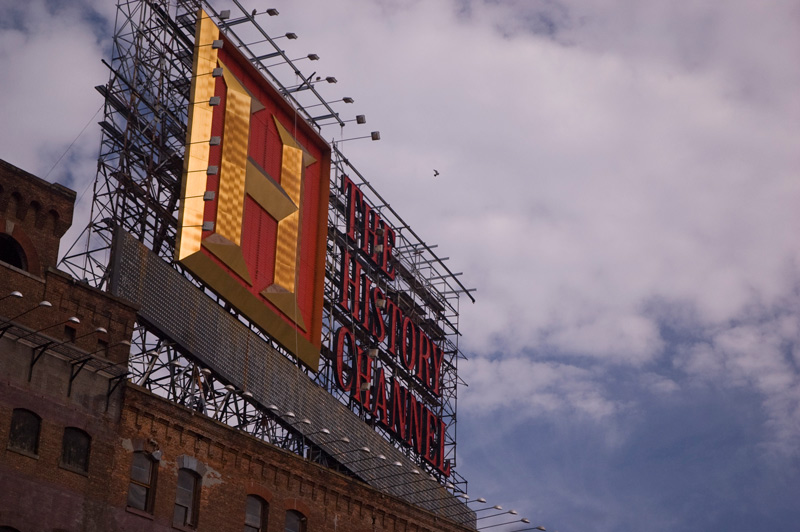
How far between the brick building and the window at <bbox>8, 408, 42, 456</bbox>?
0.04 m

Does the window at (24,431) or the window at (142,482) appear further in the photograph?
the window at (142,482)

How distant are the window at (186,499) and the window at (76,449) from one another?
4118 millimetres

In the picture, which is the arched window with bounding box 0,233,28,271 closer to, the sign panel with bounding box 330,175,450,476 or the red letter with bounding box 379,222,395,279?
the sign panel with bounding box 330,175,450,476

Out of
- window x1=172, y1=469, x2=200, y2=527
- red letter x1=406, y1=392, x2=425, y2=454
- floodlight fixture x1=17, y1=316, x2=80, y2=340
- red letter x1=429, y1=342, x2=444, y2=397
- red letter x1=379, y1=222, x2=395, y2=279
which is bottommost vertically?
window x1=172, y1=469, x2=200, y2=527

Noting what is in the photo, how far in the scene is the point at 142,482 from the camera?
42.2 m

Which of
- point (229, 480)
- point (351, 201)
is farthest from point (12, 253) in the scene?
point (351, 201)

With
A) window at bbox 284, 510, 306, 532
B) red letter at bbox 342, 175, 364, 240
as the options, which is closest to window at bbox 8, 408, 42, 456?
window at bbox 284, 510, 306, 532

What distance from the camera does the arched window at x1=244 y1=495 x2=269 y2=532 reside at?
46009mm

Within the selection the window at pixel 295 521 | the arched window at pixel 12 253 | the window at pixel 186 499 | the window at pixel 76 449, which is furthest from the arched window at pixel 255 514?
the arched window at pixel 12 253

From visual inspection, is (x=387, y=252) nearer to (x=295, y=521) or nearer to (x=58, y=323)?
(x=295, y=521)

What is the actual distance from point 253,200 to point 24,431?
19937 mm

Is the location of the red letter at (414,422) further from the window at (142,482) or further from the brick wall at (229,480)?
the window at (142,482)

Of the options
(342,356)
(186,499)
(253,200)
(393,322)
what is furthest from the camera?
(393,322)

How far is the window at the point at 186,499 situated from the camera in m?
43.3
